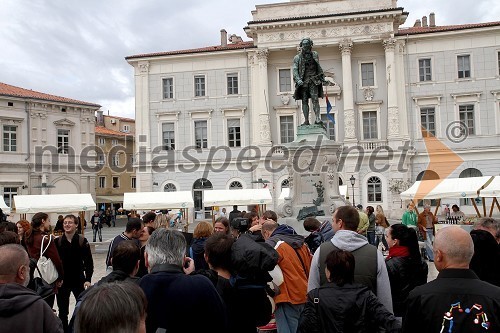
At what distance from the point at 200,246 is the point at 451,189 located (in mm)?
13167

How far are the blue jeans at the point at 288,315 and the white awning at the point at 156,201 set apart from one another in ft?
52.8

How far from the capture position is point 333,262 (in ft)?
11.9

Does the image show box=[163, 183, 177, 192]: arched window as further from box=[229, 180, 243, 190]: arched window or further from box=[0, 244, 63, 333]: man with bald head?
box=[0, 244, 63, 333]: man with bald head

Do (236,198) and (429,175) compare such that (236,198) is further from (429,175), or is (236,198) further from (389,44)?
(389,44)

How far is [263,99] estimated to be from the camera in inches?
1432

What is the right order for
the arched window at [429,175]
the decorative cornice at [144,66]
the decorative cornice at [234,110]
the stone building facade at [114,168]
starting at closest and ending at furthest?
the arched window at [429,175] < the decorative cornice at [234,110] < the decorative cornice at [144,66] < the stone building facade at [114,168]

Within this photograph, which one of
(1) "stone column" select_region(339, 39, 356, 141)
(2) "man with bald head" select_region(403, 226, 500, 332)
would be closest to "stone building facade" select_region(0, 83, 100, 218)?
(1) "stone column" select_region(339, 39, 356, 141)

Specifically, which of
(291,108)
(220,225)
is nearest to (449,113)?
(291,108)

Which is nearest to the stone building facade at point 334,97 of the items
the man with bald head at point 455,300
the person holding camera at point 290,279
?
the person holding camera at point 290,279

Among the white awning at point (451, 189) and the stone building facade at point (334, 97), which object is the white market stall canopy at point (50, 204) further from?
the stone building facade at point (334, 97)

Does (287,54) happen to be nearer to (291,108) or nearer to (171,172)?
(291,108)

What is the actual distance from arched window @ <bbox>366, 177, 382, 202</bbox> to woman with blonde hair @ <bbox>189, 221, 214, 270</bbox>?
30066 millimetres

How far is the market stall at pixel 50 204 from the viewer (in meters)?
18.7

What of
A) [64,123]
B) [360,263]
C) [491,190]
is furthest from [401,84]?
[360,263]
